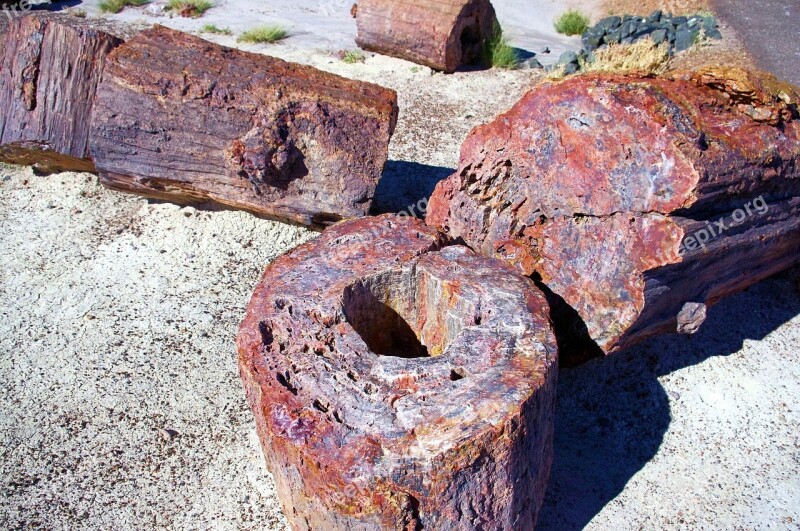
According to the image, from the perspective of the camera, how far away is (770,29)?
802 cm

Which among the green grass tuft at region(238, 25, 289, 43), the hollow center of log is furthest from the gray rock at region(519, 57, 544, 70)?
the hollow center of log

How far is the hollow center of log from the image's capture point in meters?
2.91

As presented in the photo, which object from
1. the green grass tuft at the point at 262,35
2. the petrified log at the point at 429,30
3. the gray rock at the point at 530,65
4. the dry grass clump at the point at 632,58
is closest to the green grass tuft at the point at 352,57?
the petrified log at the point at 429,30

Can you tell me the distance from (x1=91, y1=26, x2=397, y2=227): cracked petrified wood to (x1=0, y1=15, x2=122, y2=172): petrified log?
0.33 m

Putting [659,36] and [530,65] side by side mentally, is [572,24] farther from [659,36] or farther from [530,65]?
[530,65]

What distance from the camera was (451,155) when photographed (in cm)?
554

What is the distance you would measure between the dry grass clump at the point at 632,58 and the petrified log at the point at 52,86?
447cm

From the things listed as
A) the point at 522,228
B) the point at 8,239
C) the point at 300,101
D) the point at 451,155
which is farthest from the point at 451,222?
the point at 8,239

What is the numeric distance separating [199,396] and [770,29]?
7.58m

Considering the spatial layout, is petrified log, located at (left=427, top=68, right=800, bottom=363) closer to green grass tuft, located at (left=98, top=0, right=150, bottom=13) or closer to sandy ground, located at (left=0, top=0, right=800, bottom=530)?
sandy ground, located at (left=0, top=0, right=800, bottom=530)

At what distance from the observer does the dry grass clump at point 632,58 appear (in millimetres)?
6883

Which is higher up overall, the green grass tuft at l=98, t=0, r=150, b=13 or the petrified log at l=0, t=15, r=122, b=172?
the petrified log at l=0, t=15, r=122, b=172

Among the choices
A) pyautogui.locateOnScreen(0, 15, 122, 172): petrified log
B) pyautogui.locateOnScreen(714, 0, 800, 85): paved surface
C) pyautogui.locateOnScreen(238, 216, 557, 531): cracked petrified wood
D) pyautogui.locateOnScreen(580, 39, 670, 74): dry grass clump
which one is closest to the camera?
pyautogui.locateOnScreen(238, 216, 557, 531): cracked petrified wood

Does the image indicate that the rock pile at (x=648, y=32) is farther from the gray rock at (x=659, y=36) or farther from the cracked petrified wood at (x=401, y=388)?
the cracked petrified wood at (x=401, y=388)
